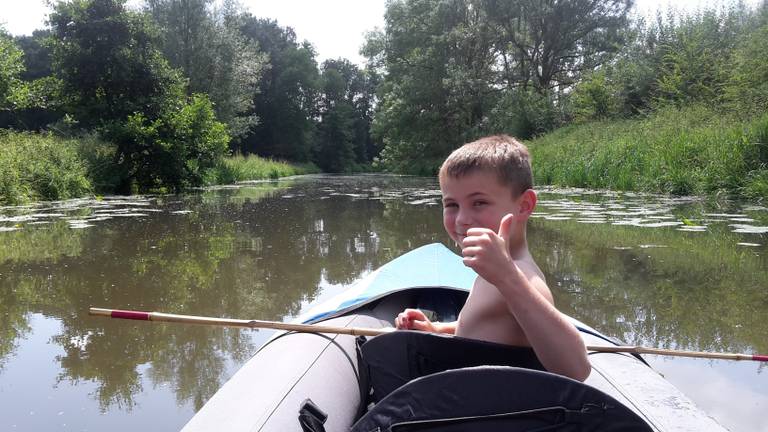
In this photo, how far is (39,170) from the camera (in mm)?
8930

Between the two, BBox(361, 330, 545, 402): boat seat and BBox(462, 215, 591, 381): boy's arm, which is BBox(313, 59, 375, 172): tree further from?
BBox(462, 215, 591, 381): boy's arm

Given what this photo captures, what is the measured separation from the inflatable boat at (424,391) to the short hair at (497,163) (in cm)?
34

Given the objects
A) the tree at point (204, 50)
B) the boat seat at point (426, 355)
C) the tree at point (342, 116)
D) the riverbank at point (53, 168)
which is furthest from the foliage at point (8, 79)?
the tree at point (342, 116)

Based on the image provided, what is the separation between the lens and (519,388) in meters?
0.92

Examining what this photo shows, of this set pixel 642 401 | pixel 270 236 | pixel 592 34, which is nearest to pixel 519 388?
pixel 642 401

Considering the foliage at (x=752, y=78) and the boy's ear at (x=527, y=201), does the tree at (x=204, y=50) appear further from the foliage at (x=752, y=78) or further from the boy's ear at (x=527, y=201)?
the boy's ear at (x=527, y=201)

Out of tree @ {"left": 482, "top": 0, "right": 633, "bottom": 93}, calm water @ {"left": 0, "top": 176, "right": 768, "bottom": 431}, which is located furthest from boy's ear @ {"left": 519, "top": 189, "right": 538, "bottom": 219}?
tree @ {"left": 482, "top": 0, "right": 633, "bottom": 93}

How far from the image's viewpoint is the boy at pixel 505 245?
984 mm

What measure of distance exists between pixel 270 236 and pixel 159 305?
2.41 m

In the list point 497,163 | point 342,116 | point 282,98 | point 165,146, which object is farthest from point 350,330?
point 342,116

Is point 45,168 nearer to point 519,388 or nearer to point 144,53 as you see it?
point 144,53

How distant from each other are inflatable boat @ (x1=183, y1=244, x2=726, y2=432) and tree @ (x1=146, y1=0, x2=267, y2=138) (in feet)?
67.9

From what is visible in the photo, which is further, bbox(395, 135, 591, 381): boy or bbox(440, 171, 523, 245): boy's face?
bbox(440, 171, 523, 245): boy's face

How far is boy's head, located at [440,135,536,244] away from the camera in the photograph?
3.81 feet
